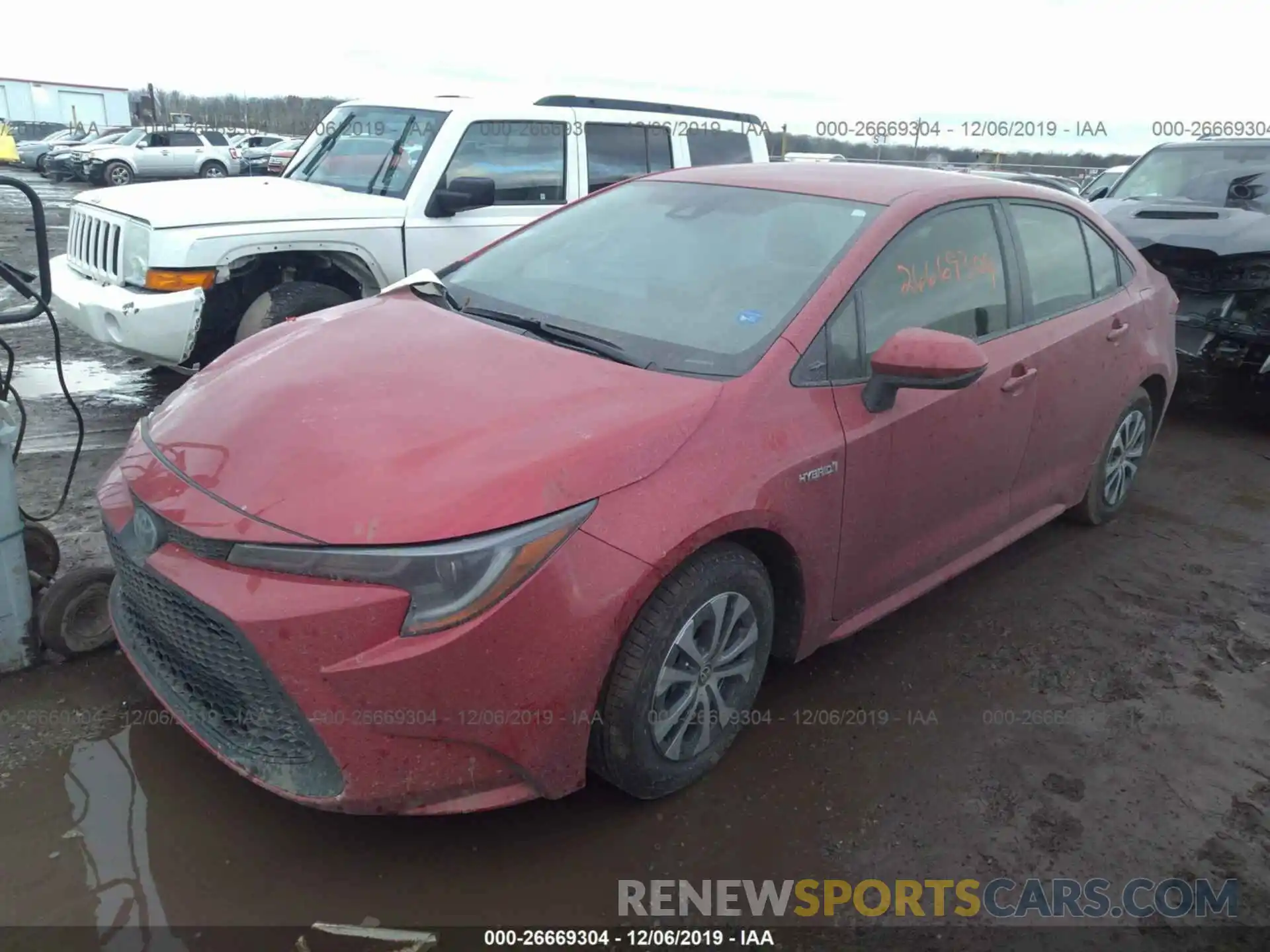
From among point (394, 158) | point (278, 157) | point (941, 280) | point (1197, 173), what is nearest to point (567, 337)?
point (941, 280)

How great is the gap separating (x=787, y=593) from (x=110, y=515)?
6.43 ft

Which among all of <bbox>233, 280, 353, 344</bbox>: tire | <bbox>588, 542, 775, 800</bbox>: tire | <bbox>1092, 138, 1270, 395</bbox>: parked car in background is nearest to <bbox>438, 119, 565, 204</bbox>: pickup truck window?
<bbox>233, 280, 353, 344</bbox>: tire

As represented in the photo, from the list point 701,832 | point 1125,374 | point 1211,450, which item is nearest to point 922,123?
point 1211,450

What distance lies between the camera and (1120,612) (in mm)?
3857

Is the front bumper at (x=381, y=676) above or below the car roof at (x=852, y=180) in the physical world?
below

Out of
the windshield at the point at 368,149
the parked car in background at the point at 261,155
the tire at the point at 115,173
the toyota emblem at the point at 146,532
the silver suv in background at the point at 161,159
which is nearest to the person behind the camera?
the toyota emblem at the point at 146,532

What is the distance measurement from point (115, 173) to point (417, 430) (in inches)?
1066

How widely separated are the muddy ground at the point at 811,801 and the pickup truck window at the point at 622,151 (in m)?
4.00

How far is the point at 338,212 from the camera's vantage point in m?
5.38

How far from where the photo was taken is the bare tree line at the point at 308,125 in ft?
Result: 94.0

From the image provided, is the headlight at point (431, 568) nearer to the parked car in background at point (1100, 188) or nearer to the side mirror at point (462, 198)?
the side mirror at point (462, 198)

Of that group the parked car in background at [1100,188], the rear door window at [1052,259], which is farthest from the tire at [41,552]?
the parked car in background at [1100,188]

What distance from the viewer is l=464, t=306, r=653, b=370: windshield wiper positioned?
2.72 meters

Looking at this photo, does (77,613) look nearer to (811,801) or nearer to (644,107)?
(811,801)
